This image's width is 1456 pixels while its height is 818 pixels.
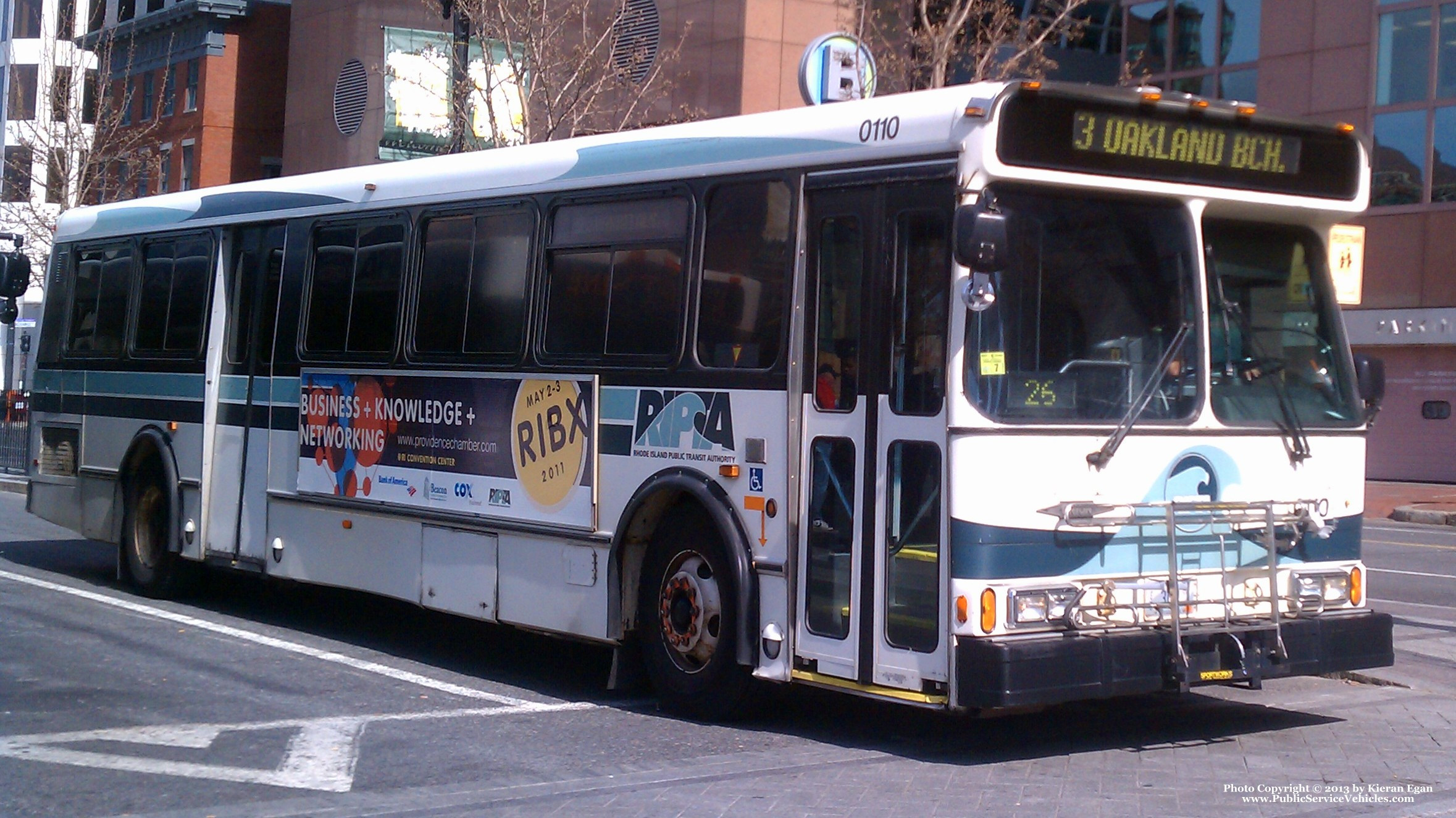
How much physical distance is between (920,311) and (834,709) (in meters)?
2.73

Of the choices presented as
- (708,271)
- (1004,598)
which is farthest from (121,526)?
(1004,598)

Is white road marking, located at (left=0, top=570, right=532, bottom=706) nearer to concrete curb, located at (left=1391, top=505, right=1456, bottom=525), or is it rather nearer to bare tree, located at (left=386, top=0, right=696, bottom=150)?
bare tree, located at (left=386, top=0, right=696, bottom=150)

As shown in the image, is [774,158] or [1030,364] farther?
[774,158]

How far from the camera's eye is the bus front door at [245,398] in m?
12.3

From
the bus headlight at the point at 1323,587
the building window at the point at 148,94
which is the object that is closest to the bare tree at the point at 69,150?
the building window at the point at 148,94

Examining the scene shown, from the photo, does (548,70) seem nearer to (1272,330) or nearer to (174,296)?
(174,296)

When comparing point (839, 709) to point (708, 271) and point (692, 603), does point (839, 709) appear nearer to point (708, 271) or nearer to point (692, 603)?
point (692, 603)

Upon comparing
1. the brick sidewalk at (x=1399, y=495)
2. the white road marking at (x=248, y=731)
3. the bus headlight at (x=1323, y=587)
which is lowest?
the white road marking at (x=248, y=731)

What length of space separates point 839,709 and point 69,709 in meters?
4.23

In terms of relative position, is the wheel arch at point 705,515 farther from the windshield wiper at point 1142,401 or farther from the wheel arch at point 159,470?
the wheel arch at point 159,470

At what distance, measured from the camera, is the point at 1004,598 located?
741 centimetres

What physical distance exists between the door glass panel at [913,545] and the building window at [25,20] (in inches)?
2206

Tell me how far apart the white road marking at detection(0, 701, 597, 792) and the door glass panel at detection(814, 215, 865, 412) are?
256 centimetres

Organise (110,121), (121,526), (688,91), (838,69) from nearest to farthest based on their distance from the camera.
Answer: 1. (121,526)
2. (838,69)
3. (688,91)
4. (110,121)
